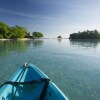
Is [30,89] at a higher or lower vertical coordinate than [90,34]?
lower

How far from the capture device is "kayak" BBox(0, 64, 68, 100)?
405 cm

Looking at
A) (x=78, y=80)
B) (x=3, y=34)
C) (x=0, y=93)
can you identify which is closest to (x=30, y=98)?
(x=0, y=93)

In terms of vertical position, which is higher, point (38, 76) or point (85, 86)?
point (38, 76)

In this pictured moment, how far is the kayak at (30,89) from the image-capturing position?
13.3 ft

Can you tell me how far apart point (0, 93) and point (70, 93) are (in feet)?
12.0

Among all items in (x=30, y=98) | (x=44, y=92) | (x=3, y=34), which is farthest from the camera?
(x=3, y=34)

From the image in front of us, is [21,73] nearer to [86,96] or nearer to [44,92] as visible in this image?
[44,92]

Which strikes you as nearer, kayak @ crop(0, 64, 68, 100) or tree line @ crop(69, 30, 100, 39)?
kayak @ crop(0, 64, 68, 100)

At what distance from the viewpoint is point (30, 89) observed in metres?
5.08

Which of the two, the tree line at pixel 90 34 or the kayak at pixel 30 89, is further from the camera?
the tree line at pixel 90 34

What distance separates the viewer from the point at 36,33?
152250 millimetres

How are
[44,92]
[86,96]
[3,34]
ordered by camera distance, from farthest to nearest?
1. [3,34]
2. [86,96]
3. [44,92]

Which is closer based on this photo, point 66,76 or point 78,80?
point 78,80

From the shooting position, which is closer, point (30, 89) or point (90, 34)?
point (30, 89)
